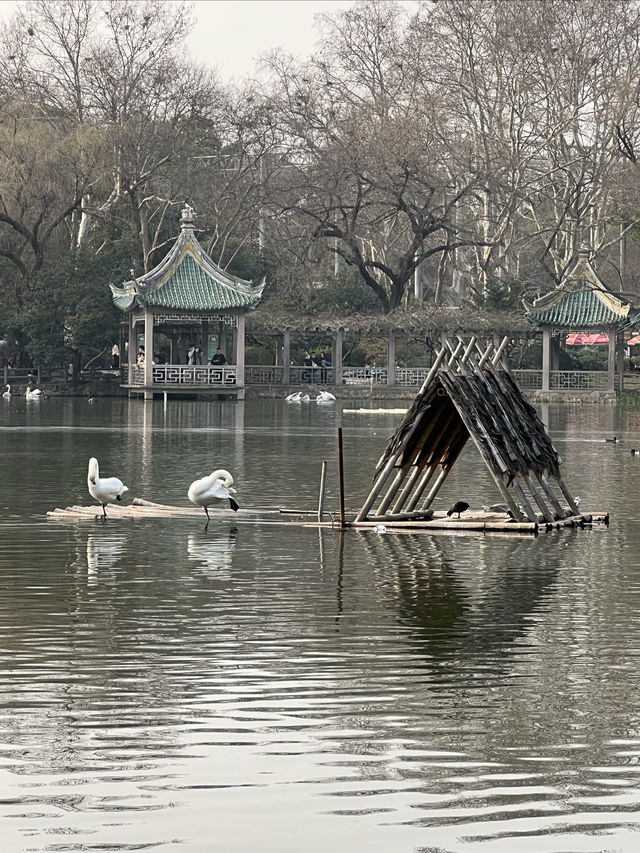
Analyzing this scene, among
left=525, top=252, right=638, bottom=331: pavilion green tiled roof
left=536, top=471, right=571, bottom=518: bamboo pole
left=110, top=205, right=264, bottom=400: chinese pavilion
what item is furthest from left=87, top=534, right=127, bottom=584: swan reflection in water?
left=525, top=252, right=638, bottom=331: pavilion green tiled roof

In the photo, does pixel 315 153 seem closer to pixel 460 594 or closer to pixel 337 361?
pixel 337 361

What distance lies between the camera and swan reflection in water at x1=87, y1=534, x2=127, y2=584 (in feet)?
46.0

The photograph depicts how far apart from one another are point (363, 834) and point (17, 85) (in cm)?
6286

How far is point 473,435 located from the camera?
15.9 metres

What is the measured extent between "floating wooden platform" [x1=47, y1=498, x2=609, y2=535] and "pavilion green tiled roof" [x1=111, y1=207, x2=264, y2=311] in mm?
36746

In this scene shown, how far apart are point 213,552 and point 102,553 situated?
107cm

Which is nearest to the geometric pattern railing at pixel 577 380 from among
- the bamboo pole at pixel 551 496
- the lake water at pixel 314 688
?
the lake water at pixel 314 688

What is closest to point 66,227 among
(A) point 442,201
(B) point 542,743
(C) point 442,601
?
(A) point 442,201

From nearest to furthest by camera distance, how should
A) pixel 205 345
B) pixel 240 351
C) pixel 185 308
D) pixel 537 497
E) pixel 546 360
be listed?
pixel 537 497 < pixel 185 308 < pixel 240 351 < pixel 205 345 < pixel 546 360

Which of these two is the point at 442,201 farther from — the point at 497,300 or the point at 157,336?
the point at 157,336

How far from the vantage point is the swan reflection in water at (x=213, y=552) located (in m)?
14.1

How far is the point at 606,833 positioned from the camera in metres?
6.44

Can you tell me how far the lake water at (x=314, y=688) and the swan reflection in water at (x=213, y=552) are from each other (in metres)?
0.04

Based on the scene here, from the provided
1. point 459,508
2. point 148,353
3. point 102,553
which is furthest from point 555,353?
point 102,553
